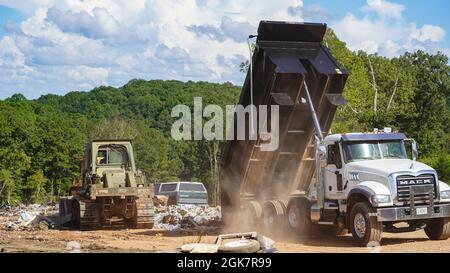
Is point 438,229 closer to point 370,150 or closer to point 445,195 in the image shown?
point 445,195

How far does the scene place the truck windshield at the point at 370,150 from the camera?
14.3 meters

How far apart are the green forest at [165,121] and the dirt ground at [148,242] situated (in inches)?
369

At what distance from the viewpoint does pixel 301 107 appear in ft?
51.2

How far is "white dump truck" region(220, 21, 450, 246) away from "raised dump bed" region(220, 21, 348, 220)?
0.02 m

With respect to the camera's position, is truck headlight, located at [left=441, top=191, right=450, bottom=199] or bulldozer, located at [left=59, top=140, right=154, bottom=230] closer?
truck headlight, located at [left=441, top=191, right=450, bottom=199]

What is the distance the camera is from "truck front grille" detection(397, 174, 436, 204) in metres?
13.3

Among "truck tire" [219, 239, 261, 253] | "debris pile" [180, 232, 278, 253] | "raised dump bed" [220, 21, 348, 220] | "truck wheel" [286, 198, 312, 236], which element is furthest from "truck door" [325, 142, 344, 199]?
"truck tire" [219, 239, 261, 253]

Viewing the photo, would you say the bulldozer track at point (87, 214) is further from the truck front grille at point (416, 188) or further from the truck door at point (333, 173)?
the truck front grille at point (416, 188)

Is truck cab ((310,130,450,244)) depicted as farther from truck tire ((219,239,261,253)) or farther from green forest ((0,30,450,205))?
green forest ((0,30,450,205))

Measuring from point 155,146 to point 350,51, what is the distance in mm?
45023

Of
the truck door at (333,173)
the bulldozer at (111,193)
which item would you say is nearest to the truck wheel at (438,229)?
the truck door at (333,173)

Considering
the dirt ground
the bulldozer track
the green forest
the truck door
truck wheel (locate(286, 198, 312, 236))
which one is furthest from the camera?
the green forest

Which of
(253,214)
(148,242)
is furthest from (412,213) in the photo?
(148,242)
